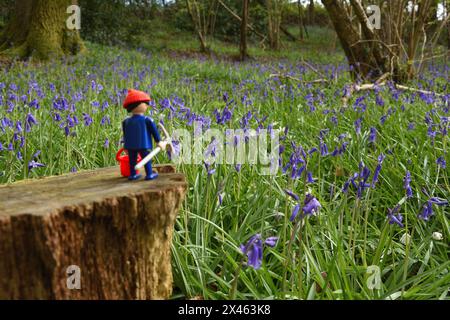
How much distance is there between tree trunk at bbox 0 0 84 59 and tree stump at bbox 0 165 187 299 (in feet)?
25.2

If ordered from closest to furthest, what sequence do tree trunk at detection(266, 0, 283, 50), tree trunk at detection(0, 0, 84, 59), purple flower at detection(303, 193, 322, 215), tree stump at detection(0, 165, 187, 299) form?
1. tree stump at detection(0, 165, 187, 299)
2. purple flower at detection(303, 193, 322, 215)
3. tree trunk at detection(0, 0, 84, 59)
4. tree trunk at detection(266, 0, 283, 50)

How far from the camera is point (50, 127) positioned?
3486mm

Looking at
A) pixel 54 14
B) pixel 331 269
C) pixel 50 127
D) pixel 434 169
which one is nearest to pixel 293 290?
pixel 331 269

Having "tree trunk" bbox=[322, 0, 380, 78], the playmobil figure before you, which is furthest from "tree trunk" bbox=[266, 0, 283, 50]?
the playmobil figure

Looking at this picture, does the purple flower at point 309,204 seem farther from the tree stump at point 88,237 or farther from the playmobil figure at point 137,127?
the playmobil figure at point 137,127

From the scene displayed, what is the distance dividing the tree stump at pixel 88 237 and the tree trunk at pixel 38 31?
7666 mm

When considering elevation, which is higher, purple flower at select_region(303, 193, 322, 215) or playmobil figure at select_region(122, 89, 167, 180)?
playmobil figure at select_region(122, 89, 167, 180)

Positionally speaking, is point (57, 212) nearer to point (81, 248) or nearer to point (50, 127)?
point (81, 248)

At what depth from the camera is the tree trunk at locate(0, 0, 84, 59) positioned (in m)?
8.68

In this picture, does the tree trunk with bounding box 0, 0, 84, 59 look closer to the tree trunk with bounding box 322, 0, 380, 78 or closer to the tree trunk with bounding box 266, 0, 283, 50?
the tree trunk with bounding box 322, 0, 380, 78

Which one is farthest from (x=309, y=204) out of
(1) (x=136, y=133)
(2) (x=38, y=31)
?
(2) (x=38, y=31)

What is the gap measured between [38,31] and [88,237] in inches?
325

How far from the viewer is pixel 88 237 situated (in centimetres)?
148

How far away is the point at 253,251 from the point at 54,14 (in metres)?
8.65
